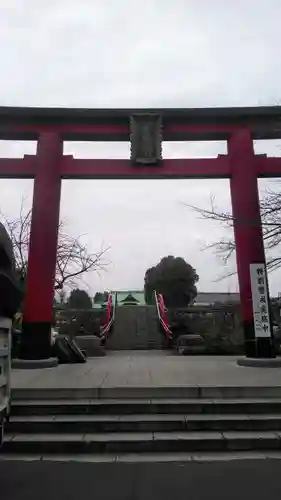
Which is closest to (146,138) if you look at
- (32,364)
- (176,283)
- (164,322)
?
(32,364)

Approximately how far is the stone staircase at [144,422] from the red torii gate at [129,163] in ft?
13.7

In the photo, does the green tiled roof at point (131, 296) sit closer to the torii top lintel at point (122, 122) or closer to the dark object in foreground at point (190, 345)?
the dark object in foreground at point (190, 345)

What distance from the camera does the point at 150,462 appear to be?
4664mm

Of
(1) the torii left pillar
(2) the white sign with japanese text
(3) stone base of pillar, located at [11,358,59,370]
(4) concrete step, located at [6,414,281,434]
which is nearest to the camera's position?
(4) concrete step, located at [6,414,281,434]

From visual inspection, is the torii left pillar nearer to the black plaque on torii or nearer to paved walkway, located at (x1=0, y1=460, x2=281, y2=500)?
the black plaque on torii

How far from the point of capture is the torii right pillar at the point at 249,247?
1016cm

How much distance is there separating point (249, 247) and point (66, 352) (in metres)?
5.56

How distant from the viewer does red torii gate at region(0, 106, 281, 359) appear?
10492 millimetres

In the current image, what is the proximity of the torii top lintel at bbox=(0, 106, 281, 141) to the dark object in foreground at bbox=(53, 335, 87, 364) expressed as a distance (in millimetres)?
5469

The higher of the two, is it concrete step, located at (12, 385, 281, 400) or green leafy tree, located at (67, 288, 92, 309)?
green leafy tree, located at (67, 288, 92, 309)

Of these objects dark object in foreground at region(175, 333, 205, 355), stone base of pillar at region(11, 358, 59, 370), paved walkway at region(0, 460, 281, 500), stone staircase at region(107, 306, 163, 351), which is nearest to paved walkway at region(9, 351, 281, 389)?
stone base of pillar at region(11, 358, 59, 370)

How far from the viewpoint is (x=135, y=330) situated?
20.5m

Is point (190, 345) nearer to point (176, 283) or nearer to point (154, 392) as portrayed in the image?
point (154, 392)

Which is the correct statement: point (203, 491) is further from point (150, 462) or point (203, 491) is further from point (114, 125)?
point (114, 125)
